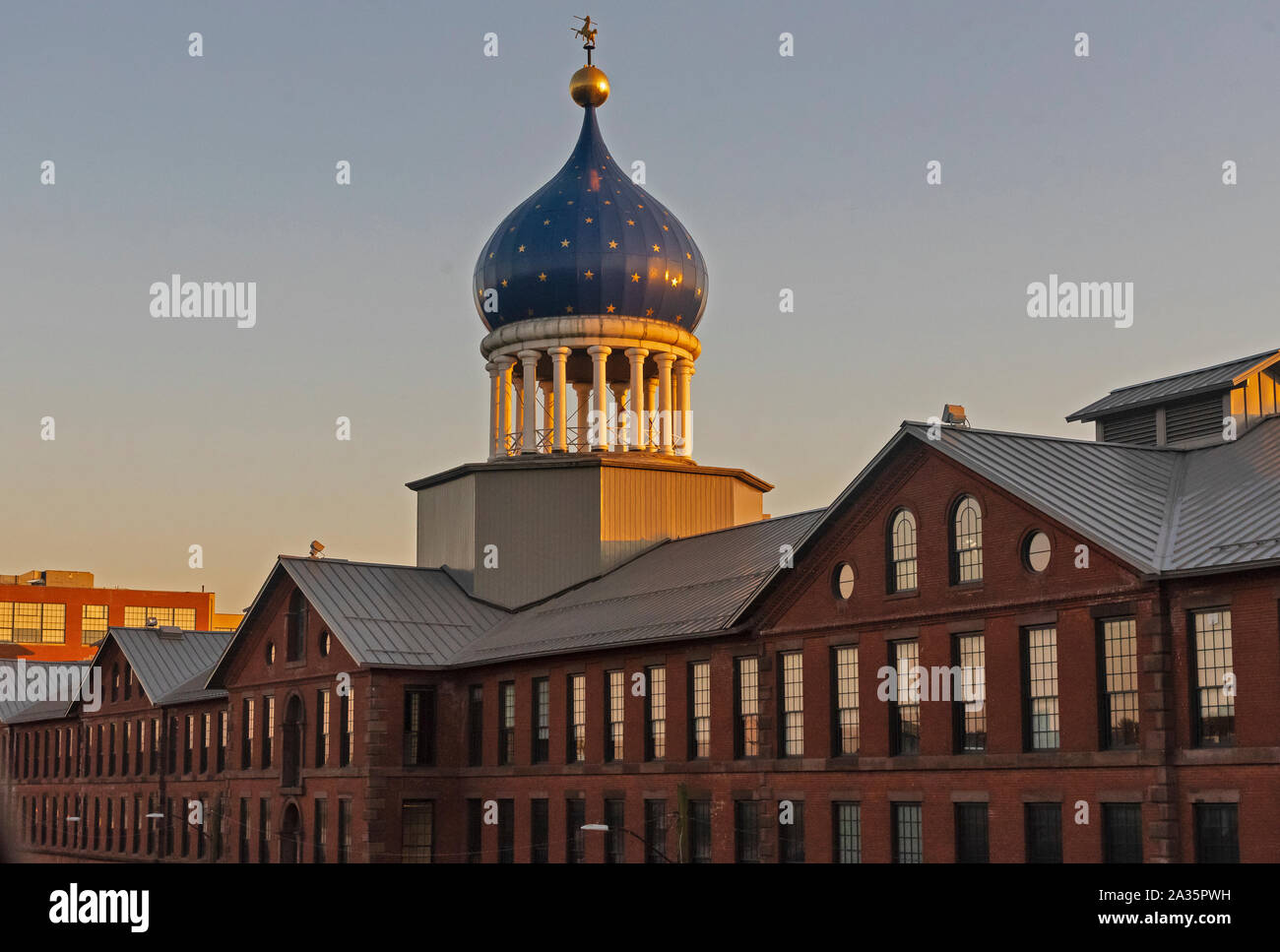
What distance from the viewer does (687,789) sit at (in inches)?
1729

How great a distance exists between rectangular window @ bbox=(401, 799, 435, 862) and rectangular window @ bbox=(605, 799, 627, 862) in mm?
9217

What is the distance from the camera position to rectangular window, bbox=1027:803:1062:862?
32.9m

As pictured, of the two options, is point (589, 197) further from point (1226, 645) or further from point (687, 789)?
point (1226, 645)

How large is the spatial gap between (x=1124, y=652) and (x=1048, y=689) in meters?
2.13

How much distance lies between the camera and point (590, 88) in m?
66.2

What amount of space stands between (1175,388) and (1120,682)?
37.4 feet

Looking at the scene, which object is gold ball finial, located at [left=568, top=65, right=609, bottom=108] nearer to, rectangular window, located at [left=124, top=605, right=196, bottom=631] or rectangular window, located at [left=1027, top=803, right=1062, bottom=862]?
rectangular window, located at [left=1027, top=803, right=1062, bottom=862]

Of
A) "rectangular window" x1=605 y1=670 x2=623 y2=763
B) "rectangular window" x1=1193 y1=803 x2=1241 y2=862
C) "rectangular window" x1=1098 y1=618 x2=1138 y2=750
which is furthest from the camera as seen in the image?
"rectangular window" x1=605 y1=670 x2=623 y2=763

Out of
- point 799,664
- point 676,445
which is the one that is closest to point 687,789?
point 799,664

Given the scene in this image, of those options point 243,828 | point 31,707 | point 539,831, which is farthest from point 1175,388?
point 31,707

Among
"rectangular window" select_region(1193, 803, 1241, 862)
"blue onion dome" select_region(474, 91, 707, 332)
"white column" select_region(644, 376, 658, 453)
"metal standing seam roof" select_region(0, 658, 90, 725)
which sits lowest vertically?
"rectangular window" select_region(1193, 803, 1241, 862)

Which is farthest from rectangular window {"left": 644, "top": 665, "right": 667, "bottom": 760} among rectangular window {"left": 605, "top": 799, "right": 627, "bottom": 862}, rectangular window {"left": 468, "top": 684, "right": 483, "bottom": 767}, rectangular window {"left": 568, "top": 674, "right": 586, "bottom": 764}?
rectangular window {"left": 468, "top": 684, "right": 483, "bottom": 767}

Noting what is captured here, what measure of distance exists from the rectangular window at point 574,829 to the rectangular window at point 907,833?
13.2 m

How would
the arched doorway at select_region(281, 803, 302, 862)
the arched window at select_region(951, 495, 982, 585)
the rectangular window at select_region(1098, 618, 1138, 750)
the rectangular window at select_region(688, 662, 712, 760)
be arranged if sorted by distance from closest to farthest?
the rectangular window at select_region(1098, 618, 1138, 750) → the arched window at select_region(951, 495, 982, 585) → the rectangular window at select_region(688, 662, 712, 760) → the arched doorway at select_region(281, 803, 302, 862)
